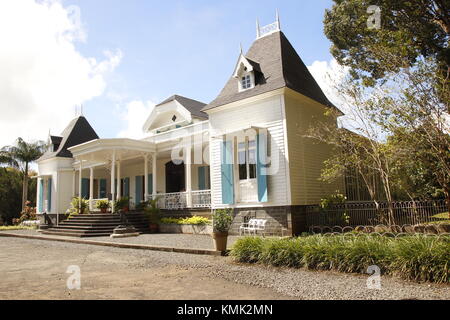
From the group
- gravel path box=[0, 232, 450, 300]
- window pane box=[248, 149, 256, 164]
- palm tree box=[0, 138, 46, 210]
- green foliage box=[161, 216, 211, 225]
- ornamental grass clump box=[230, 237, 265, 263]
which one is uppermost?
palm tree box=[0, 138, 46, 210]

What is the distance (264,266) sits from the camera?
24.1 ft

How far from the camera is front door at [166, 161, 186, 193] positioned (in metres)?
20.6

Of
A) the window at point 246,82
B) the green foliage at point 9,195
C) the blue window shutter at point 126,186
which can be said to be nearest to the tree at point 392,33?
the window at point 246,82

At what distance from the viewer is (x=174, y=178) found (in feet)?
68.2

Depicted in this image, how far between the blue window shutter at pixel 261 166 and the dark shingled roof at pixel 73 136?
16.6 meters

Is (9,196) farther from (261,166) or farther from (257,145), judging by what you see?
(261,166)

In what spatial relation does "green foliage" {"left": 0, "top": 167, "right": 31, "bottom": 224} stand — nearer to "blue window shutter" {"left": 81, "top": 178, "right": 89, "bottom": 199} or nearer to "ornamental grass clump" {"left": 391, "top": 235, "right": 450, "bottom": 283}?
"blue window shutter" {"left": 81, "top": 178, "right": 89, "bottom": 199}

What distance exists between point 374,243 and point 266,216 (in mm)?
5999

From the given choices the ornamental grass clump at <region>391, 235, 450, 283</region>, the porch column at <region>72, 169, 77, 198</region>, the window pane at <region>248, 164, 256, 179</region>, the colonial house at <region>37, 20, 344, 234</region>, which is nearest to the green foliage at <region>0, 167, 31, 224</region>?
the porch column at <region>72, 169, 77, 198</region>

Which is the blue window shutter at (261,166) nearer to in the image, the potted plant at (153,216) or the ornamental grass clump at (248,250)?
the ornamental grass clump at (248,250)

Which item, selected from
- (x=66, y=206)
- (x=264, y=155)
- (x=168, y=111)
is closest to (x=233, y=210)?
(x=264, y=155)

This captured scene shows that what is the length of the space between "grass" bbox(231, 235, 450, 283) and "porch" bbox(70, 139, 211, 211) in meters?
7.85

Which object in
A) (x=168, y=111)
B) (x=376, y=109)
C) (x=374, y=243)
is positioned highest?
(x=168, y=111)

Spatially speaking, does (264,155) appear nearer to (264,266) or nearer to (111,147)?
(264,266)
